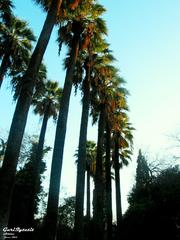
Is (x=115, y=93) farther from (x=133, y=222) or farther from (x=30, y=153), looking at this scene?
(x=30, y=153)

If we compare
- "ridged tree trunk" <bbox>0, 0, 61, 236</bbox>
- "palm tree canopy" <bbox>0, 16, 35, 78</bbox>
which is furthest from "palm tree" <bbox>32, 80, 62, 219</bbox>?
"ridged tree trunk" <bbox>0, 0, 61, 236</bbox>

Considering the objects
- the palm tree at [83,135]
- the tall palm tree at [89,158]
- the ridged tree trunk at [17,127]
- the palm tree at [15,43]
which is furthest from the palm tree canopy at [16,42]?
the tall palm tree at [89,158]

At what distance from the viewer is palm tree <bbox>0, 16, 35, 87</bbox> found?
2334cm

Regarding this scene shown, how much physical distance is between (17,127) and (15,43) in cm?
1461

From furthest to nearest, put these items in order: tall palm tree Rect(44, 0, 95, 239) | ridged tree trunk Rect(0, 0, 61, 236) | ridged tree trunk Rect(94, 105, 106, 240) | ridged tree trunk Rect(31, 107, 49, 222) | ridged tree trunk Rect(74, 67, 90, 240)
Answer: ridged tree trunk Rect(31, 107, 49, 222)
ridged tree trunk Rect(94, 105, 106, 240)
ridged tree trunk Rect(74, 67, 90, 240)
tall palm tree Rect(44, 0, 95, 239)
ridged tree trunk Rect(0, 0, 61, 236)

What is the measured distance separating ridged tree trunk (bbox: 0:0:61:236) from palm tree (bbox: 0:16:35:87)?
9840mm

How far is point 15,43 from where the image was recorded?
23484mm

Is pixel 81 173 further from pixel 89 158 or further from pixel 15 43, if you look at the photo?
pixel 89 158

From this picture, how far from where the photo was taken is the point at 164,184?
22.6 metres

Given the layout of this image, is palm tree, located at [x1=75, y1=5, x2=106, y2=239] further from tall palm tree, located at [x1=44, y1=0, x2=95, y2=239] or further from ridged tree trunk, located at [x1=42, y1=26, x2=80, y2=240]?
ridged tree trunk, located at [x1=42, y1=26, x2=80, y2=240]

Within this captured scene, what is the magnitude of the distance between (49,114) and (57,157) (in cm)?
1676

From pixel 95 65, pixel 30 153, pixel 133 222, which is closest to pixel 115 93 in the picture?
pixel 95 65

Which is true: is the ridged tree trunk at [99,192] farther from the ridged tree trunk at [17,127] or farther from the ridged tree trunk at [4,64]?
the ridged tree trunk at [17,127]

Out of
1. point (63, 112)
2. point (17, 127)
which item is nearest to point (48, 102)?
point (63, 112)
